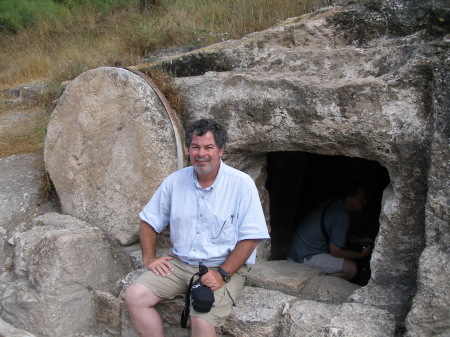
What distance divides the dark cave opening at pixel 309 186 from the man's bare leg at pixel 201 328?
7.56ft

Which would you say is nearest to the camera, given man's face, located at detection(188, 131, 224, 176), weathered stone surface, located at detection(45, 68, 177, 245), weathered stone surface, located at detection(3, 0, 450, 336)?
weathered stone surface, located at detection(3, 0, 450, 336)

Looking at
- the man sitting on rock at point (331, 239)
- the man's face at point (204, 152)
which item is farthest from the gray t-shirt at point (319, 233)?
the man's face at point (204, 152)

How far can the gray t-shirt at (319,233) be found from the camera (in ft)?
14.2

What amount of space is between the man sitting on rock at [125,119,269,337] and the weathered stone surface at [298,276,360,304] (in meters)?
0.56

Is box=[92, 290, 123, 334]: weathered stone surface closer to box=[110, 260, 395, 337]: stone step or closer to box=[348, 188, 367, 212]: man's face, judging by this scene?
box=[110, 260, 395, 337]: stone step

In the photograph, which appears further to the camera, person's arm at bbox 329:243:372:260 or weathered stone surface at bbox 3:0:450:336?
person's arm at bbox 329:243:372:260

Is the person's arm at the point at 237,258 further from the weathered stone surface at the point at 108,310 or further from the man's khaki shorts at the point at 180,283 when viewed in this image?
the weathered stone surface at the point at 108,310

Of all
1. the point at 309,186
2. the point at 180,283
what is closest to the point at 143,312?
the point at 180,283

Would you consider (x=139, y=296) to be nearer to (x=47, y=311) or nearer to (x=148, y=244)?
(x=148, y=244)

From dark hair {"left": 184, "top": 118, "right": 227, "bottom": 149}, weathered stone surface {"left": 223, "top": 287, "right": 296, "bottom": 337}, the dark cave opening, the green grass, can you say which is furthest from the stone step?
the green grass

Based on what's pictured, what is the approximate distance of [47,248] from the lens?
12.1ft

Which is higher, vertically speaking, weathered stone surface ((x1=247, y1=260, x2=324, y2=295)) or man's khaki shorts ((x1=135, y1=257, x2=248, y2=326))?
man's khaki shorts ((x1=135, y1=257, x2=248, y2=326))

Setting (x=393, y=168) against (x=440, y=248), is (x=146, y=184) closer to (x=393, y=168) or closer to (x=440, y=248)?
(x=393, y=168)

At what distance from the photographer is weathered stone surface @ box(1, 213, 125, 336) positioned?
12.0 feet
